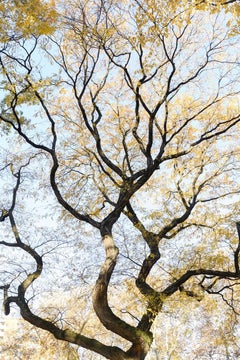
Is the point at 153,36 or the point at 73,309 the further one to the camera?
the point at 73,309

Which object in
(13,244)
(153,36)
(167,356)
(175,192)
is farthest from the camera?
(167,356)

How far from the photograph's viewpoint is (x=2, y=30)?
6.13m

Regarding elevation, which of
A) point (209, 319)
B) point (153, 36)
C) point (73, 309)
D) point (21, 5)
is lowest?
point (73, 309)

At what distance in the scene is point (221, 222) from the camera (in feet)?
30.0

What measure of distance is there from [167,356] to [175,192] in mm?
9357

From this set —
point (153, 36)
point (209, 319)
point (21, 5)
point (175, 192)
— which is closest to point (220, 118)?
point (175, 192)

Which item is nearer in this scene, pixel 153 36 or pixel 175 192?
pixel 153 36

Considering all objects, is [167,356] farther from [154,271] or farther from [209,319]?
[154,271]

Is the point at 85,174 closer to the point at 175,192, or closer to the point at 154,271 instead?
the point at 175,192

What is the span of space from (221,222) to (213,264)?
1.21 meters

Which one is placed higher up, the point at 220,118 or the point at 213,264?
the point at 220,118

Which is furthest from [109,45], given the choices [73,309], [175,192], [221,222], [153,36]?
[73,309]

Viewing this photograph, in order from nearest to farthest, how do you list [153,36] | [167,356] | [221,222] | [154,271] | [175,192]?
[153,36] → [221,222] → [175,192] → [154,271] → [167,356]

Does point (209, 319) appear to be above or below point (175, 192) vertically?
above
